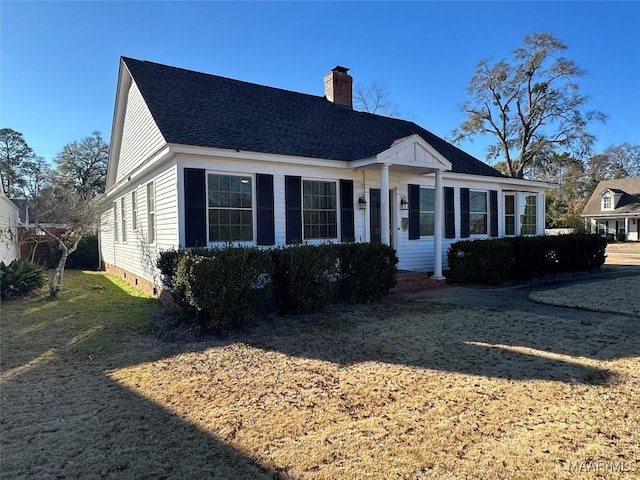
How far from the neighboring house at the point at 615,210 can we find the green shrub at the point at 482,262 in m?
31.1

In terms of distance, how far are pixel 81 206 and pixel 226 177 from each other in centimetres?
607

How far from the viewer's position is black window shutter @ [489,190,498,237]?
12344mm

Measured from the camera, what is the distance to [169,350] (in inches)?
201

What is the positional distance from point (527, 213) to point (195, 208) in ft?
38.4

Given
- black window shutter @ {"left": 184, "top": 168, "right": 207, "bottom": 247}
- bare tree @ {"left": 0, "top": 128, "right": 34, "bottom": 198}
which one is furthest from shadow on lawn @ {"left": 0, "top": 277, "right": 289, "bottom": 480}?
bare tree @ {"left": 0, "top": 128, "right": 34, "bottom": 198}

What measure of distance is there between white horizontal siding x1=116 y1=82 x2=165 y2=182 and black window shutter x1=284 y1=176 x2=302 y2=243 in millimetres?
2828

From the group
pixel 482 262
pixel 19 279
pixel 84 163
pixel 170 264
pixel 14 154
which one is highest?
pixel 14 154

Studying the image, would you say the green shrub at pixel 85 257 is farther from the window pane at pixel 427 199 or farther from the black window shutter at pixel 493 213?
the black window shutter at pixel 493 213

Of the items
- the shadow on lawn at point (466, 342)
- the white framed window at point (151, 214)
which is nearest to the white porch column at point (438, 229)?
the shadow on lawn at point (466, 342)

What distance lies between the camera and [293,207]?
27.8 feet

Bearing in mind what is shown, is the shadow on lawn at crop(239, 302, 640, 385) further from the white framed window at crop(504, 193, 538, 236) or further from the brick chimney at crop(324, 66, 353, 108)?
the brick chimney at crop(324, 66, 353, 108)

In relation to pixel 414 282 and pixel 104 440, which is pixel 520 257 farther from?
pixel 104 440

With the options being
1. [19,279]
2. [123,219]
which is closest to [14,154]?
[123,219]

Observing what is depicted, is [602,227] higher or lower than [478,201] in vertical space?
lower
